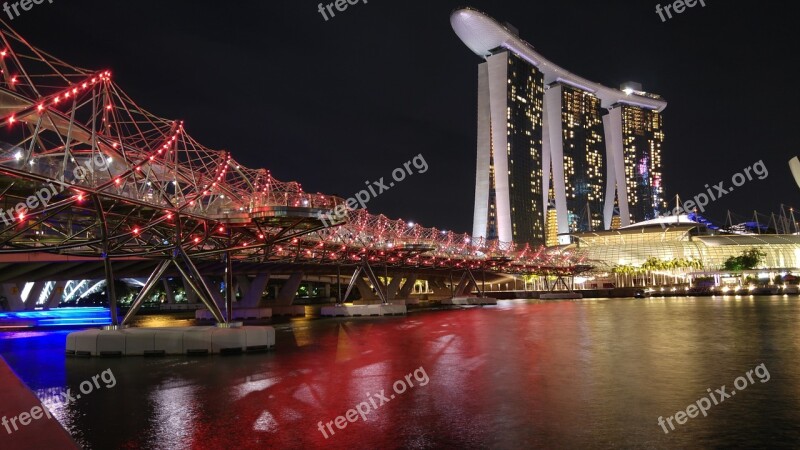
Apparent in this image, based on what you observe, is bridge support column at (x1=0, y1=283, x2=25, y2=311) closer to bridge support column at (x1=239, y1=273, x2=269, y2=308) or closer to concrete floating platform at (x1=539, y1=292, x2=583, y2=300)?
bridge support column at (x1=239, y1=273, x2=269, y2=308)

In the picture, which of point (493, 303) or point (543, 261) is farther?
point (543, 261)

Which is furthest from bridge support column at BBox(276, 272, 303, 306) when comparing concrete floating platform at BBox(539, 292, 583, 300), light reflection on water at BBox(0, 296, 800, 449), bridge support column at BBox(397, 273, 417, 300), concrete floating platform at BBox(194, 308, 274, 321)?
concrete floating platform at BBox(539, 292, 583, 300)

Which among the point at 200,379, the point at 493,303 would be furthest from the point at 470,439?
the point at 493,303

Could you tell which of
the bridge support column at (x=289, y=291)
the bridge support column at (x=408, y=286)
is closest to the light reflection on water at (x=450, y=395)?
the bridge support column at (x=289, y=291)

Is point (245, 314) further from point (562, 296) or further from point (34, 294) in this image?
point (562, 296)

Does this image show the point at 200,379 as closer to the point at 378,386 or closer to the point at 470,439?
the point at 378,386

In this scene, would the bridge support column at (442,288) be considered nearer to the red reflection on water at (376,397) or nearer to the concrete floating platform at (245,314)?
the concrete floating platform at (245,314)
